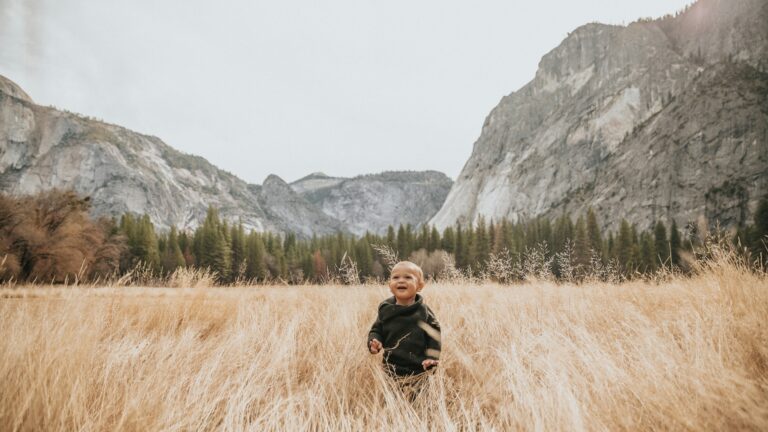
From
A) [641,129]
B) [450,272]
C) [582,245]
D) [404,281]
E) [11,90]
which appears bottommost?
[582,245]

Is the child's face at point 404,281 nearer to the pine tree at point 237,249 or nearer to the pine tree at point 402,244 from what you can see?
the pine tree at point 237,249

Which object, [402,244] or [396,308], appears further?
[402,244]

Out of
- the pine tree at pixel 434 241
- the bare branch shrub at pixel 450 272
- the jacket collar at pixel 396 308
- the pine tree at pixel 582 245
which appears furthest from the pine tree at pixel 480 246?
the jacket collar at pixel 396 308

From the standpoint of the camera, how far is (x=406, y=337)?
2709 mm

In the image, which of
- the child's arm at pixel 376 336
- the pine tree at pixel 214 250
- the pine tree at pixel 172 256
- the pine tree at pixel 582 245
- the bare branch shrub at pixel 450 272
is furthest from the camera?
the pine tree at pixel 214 250

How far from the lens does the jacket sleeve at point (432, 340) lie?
2.46m

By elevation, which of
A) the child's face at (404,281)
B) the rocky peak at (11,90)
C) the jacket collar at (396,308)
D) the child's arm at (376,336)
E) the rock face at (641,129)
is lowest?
the child's arm at (376,336)

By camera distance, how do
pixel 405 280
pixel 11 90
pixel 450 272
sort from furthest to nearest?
pixel 11 90 → pixel 450 272 → pixel 405 280

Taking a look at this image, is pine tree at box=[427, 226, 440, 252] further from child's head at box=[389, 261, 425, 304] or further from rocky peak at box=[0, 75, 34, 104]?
rocky peak at box=[0, 75, 34, 104]

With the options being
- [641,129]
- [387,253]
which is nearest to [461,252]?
[387,253]

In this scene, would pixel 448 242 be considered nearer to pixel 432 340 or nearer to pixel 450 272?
pixel 450 272

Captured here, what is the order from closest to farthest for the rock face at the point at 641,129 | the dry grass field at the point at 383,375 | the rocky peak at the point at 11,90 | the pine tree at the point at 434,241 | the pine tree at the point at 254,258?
the dry grass field at the point at 383,375 < the pine tree at the point at 254,258 < the pine tree at the point at 434,241 < the rock face at the point at 641,129 < the rocky peak at the point at 11,90

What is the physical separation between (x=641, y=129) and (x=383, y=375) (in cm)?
11361

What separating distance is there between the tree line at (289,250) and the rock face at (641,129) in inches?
602
